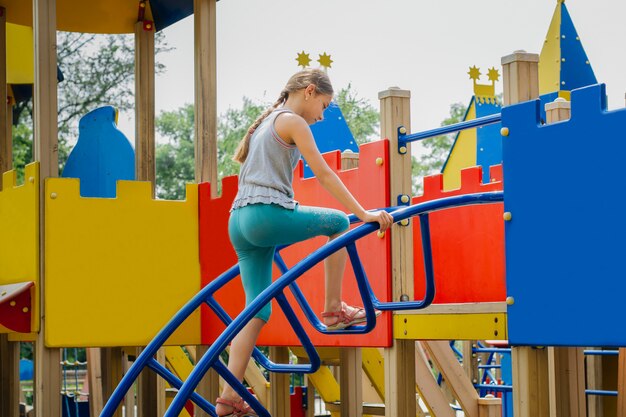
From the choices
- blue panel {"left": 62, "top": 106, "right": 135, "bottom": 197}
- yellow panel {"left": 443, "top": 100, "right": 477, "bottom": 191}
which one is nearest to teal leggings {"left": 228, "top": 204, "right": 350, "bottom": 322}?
blue panel {"left": 62, "top": 106, "right": 135, "bottom": 197}

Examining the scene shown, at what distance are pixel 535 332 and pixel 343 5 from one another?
3067 cm

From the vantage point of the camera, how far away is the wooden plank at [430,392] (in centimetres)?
642

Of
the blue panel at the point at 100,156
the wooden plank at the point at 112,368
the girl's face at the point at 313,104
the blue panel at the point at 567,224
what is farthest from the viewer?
the wooden plank at the point at 112,368

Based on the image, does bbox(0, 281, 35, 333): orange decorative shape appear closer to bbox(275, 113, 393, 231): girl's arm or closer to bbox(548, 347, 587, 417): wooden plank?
bbox(275, 113, 393, 231): girl's arm

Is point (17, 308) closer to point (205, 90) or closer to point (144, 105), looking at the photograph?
point (205, 90)

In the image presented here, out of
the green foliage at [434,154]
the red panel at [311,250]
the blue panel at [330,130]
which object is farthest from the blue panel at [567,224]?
the green foliage at [434,154]

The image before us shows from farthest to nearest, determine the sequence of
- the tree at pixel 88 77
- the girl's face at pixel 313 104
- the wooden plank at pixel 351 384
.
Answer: the tree at pixel 88 77, the wooden plank at pixel 351 384, the girl's face at pixel 313 104

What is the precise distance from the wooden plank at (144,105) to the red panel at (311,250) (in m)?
1.16

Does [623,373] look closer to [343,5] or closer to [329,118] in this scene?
[329,118]

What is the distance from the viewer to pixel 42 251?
530 cm

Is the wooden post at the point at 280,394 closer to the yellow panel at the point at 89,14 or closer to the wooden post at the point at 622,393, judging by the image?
the wooden post at the point at 622,393

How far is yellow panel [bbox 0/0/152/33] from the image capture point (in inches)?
274

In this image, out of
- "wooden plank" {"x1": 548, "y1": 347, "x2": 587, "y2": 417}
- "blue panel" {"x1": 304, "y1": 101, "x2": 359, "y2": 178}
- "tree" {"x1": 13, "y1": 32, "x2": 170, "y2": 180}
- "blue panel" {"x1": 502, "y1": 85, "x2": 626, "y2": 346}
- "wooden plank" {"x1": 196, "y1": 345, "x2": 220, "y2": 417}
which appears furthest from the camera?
"tree" {"x1": 13, "y1": 32, "x2": 170, "y2": 180}

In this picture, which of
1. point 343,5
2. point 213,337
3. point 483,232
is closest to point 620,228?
point 483,232
